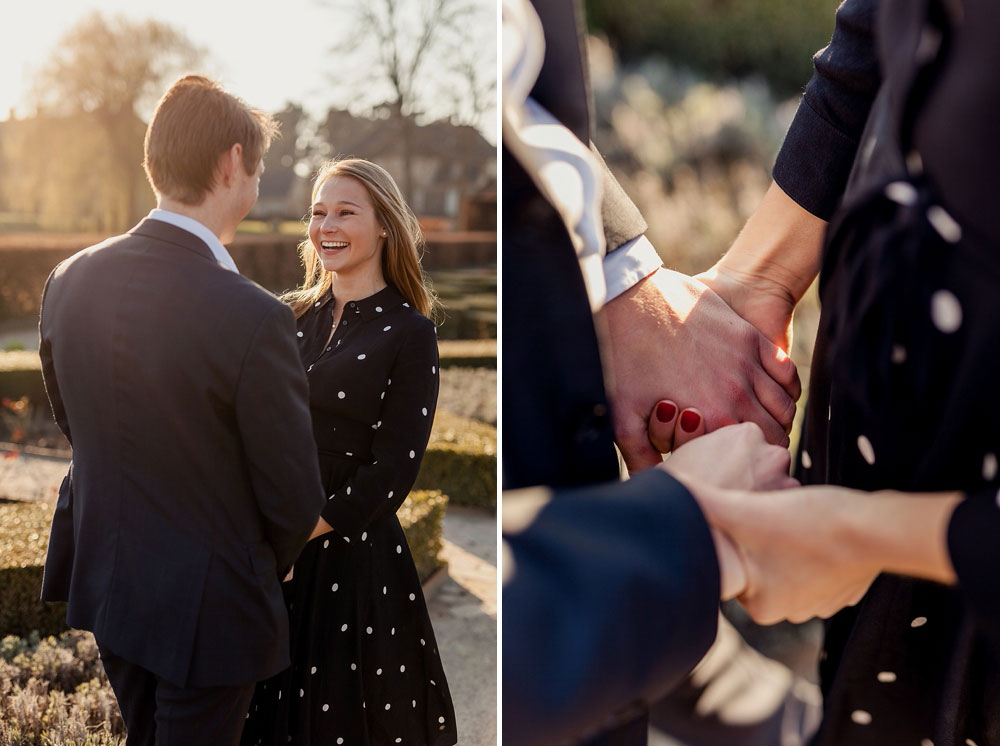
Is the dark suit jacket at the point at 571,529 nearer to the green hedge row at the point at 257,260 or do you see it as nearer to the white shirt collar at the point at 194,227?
the white shirt collar at the point at 194,227

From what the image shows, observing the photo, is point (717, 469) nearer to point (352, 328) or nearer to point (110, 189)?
point (352, 328)

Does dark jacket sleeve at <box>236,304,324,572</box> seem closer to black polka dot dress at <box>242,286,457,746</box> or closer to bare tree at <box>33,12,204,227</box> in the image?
black polka dot dress at <box>242,286,457,746</box>

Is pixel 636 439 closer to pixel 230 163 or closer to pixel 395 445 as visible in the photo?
pixel 395 445

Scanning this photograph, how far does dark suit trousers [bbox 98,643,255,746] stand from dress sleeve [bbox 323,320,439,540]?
0.49 meters

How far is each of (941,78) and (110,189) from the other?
11201 millimetres

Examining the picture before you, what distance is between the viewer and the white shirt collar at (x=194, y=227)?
1736 mm

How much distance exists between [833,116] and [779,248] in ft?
0.85

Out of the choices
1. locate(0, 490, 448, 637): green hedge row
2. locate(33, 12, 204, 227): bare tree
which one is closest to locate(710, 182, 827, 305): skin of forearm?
locate(0, 490, 448, 637): green hedge row

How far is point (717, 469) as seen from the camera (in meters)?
1.16

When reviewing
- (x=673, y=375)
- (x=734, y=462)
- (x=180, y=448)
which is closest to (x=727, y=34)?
(x=673, y=375)

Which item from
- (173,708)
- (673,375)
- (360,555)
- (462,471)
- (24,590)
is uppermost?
(673,375)

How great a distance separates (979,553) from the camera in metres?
0.90

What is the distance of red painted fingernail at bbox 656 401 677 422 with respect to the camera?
1.41 meters

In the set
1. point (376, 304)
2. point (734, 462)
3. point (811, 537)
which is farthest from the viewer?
point (376, 304)
